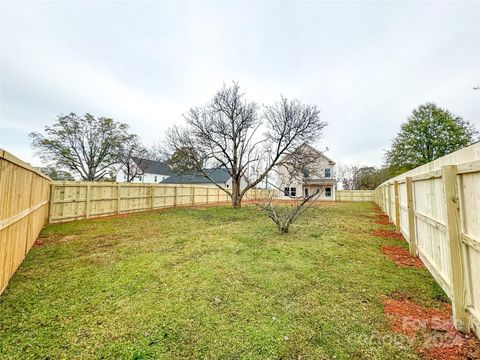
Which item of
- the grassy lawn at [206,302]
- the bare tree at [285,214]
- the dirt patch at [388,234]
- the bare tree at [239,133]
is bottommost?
the grassy lawn at [206,302]

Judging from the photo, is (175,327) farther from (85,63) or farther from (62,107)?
(62,107)

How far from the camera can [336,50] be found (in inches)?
373

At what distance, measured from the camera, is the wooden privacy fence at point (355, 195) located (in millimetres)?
25203

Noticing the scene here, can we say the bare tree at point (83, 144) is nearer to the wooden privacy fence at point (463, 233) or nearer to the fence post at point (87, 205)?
the fence post at point (87, 205)

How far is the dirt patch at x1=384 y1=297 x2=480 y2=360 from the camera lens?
1696 millimetres

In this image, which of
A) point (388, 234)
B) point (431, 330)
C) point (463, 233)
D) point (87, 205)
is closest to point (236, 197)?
point (87, 205)

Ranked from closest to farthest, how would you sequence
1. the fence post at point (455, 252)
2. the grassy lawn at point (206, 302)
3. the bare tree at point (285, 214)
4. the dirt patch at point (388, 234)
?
the grassy lawn at point (206, 302)
the fence post at point (455, 252)
the dirt patch at point (388, 234)
the bare tree at point (285, 214)

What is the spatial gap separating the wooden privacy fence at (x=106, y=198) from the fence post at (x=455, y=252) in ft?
28.7

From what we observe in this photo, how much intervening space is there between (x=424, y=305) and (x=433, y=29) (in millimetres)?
9395

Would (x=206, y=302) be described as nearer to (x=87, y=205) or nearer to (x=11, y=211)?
(x=11, y=211)

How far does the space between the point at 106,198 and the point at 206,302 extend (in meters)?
9.71

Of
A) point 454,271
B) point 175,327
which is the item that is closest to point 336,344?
point 454,271

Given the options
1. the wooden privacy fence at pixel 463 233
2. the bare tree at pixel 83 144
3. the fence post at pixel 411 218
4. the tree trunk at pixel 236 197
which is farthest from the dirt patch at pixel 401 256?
the bare tree at pixel 83 144

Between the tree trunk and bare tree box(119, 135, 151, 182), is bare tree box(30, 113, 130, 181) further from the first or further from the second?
the tree trunk
